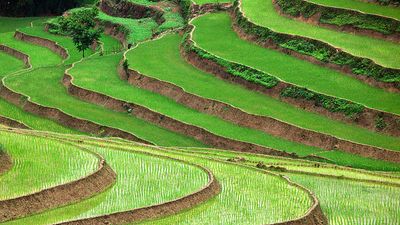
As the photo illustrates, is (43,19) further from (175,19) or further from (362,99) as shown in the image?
(362,99)

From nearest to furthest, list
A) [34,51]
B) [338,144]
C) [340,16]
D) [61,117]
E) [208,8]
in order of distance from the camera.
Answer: [338,144] → [61,117] → [340,16] → [208,8] → [34,51]

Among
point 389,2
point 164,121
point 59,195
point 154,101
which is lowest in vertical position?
point 154,101

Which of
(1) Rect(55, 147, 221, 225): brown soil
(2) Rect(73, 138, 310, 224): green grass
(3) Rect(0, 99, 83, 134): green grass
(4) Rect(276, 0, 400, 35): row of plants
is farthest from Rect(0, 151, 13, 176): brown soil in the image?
(4) Rect(276, 0, 400, 35): row of plants

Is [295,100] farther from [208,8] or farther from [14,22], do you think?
[14,22]

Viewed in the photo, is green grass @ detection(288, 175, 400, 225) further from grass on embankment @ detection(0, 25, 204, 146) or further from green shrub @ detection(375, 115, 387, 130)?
grass on embankment @ detection(0, 25, 204, 146)

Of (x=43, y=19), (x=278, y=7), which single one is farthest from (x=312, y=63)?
(x=43, y=19)

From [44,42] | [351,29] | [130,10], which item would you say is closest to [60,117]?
[351,29]

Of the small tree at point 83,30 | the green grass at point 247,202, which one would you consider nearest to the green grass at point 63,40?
the small tree at point 83,30
